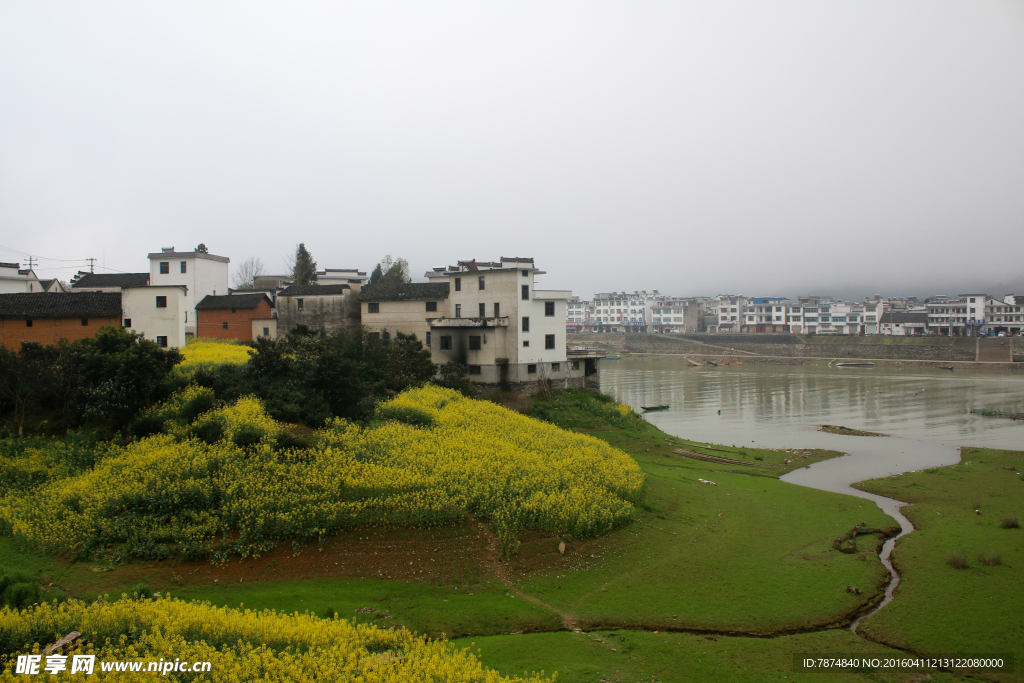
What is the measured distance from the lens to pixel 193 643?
8.98 m

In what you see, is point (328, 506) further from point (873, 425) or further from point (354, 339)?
point (873, 425)

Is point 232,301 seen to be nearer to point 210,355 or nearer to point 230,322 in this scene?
point 230,322

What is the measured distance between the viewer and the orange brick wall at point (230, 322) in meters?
42.7

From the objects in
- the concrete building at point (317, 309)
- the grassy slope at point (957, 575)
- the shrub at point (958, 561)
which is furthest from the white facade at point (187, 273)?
the shrub at point (958, 561)

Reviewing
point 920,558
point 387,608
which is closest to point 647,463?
point 920,558

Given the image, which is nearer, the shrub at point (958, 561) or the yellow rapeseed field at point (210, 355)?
the shrub at point (958, 561)

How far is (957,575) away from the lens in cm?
1414

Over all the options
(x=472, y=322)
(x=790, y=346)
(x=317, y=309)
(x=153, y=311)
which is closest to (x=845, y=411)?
(x=472, y=322)

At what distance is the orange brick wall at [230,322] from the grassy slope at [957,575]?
120 ft

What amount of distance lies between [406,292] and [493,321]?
760cm

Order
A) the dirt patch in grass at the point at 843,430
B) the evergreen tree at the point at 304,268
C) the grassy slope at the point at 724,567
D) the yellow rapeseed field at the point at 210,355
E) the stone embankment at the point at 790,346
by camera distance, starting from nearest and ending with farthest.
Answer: the grassy slope at the point at 724,567
the yellow rapeseed field at the point at 210,355
the dirt patch in grass at the point at 843,430
the evergreen tree at the point at 304,268
the stone embankment at the point at 790,346

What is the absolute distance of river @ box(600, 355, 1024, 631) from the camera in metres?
29.3

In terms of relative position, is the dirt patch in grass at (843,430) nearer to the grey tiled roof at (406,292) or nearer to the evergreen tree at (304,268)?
the grey tiled roof at (406,292)

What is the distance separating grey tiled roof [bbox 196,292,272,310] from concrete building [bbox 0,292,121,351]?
13.4 meters
